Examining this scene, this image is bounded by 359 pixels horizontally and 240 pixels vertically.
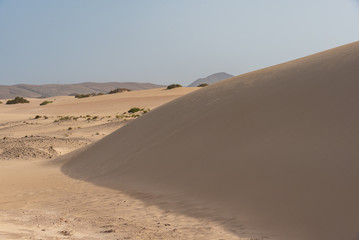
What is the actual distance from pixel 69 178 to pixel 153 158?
9.03 ft

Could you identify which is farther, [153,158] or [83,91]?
[83,91]

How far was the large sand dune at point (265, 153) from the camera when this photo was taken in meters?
6.29

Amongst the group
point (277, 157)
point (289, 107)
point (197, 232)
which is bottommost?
point (197, 232)

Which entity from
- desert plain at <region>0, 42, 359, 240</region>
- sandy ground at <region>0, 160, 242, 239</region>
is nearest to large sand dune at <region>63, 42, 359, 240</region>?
desert plain at <region>0, 42, 359, 240</region>

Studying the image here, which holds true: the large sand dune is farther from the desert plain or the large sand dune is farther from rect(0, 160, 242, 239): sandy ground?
rect(0, 160, 242, 239): sandy ground

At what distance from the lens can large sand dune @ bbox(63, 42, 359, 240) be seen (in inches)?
248

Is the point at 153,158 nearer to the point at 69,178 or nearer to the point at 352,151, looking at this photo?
the point at 69,178

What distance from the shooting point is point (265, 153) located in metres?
8.15

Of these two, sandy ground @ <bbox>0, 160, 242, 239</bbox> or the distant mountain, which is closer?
sandy ground @ <bbox>0, 160, 242, 239</bbox>

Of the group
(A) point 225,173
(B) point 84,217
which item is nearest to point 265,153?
(A) point 225,173

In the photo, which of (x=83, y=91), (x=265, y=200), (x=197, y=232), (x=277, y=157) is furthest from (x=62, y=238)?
(x=83, y=91)

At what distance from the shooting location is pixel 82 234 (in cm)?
637

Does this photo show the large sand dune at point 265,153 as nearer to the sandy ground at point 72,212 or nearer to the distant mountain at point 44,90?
the sandy ground at point 72,212

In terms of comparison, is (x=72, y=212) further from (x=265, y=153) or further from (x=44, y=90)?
(x=44, y=90)
